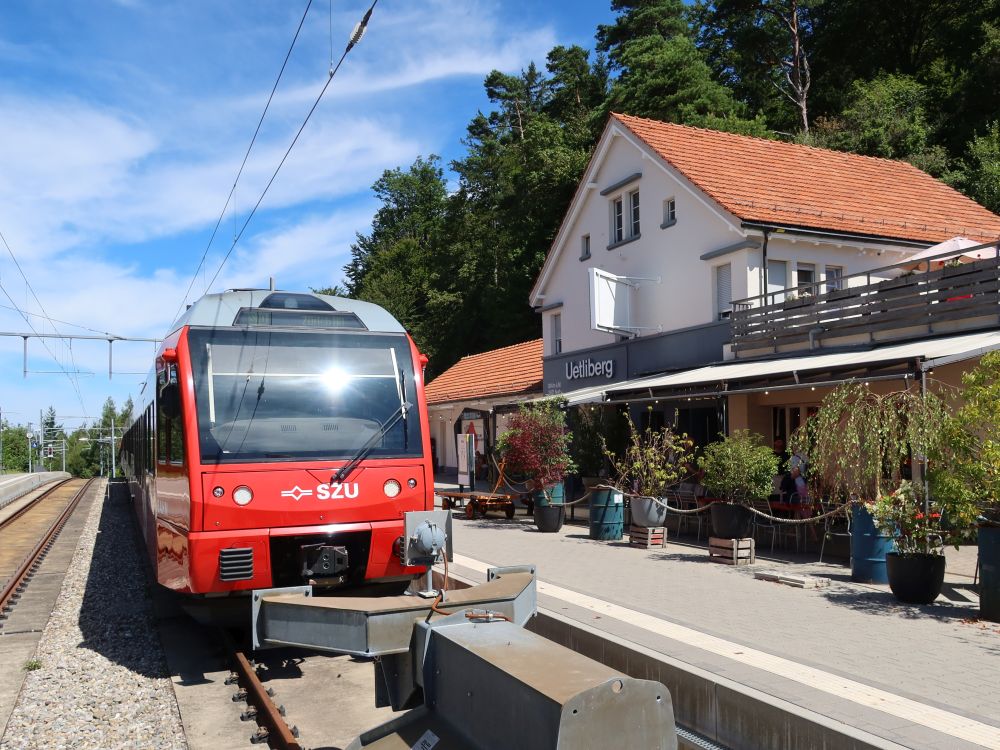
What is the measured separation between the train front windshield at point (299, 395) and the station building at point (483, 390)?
51.5 feet

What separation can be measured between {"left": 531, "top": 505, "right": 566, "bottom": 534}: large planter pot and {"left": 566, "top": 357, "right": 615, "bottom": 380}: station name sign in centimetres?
763

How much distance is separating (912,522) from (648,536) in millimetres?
5554

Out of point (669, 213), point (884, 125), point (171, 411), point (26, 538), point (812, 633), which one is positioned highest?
point (884, 125)

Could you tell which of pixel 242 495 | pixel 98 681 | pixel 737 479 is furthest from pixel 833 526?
pixel 98 681

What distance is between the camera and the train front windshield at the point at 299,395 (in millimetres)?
7613

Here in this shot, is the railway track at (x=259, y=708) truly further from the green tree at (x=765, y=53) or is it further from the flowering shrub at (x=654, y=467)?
the green tree at (x=765, y=53)

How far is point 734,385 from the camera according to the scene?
50.9ft

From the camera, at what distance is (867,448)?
10109 millimetres

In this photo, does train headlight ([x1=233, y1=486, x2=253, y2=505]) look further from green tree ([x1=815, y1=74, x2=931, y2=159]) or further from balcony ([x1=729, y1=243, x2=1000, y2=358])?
green tree ([x1=815, y1=74, x2=931, y2=159])

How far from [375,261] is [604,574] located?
6104 cm

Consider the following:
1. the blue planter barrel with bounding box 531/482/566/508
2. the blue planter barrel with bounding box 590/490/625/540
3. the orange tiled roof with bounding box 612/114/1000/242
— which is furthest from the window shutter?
the blue planter barrel with bounding box 590/490/625/540

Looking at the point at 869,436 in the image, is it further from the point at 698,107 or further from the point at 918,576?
the point at 698,107

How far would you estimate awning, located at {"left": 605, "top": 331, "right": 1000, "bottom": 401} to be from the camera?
470 inches

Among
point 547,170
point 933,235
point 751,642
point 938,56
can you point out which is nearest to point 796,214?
Answer: point 933,235
